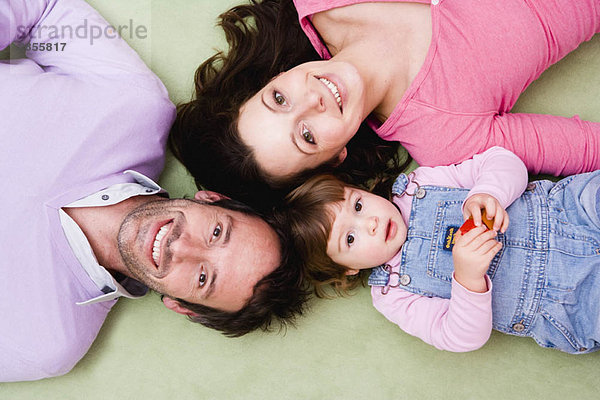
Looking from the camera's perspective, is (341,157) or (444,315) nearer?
(444,315)

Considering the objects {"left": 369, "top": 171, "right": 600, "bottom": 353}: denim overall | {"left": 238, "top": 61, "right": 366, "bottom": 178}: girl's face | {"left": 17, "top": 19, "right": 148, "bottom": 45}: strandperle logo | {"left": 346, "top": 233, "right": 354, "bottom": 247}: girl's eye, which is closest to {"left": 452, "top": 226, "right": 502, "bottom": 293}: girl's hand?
{"left": 369, "top": 171, "right": 600, "bottom": 353}: denim overall

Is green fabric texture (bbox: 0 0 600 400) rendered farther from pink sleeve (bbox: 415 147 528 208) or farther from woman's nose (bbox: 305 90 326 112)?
woman's nose (bbox: 305 90 326 112)

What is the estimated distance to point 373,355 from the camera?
1.57m

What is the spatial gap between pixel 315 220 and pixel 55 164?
750 millimetres

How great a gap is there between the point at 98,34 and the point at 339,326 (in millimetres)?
1182

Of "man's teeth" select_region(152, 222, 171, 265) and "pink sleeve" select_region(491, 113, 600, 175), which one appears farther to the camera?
"pink sleeve" select_region(491, 113, 600, 175)

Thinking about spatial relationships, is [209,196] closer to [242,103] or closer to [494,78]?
[242,103]

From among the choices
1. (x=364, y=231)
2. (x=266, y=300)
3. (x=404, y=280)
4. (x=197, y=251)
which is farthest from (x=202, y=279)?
(x=404, y=280)

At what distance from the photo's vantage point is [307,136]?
134 centimetres

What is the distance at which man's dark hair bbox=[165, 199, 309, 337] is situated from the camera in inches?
54.4

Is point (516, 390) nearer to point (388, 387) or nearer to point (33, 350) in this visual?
point (388, 387)

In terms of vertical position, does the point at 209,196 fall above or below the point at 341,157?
below

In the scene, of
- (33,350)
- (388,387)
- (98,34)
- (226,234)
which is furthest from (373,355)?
(98,34)

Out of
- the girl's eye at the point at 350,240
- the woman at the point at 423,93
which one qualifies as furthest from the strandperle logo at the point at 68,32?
the girl's eye at the point at 350,240
